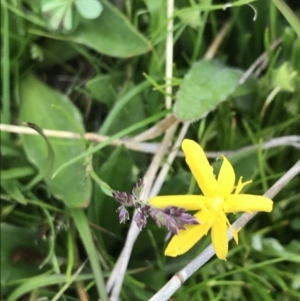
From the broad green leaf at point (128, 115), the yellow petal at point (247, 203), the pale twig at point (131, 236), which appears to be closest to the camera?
the yellow petal at point (247, 203)

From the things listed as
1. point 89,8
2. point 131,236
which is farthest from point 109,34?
point 131,236

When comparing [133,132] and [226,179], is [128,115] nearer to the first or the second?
[133,132]

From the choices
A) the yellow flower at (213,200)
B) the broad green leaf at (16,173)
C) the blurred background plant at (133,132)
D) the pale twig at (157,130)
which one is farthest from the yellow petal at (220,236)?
the broad green leaf at (16,173)

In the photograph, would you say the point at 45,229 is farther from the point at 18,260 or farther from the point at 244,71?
the point at 244,71

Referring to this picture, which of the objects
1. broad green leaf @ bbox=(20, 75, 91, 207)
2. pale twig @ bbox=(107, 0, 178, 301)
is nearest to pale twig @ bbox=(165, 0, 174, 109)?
pale twig @ bbox=(107, 0, 178, 301)

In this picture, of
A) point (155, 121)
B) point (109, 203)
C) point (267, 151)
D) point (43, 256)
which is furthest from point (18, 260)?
point (267, 151)

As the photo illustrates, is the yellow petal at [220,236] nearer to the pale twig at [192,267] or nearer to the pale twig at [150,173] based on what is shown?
the pale twig at [192,267]

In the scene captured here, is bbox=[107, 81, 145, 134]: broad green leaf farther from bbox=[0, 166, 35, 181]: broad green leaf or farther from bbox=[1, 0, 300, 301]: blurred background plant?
bbox=[0, 166, 35, 181]: broad green leaf
